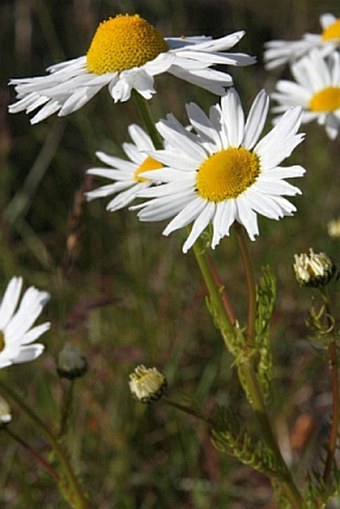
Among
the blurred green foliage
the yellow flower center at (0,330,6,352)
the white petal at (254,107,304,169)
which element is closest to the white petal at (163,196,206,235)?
the white petal at (254,107,304,169)

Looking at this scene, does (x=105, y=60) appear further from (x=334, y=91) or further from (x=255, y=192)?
(x=334, y=91)

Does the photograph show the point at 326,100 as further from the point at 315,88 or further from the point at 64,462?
the point at 64,462

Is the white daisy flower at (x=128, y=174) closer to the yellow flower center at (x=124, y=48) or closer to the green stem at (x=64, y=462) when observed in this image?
the yellow flower center at (x=124, y=48)

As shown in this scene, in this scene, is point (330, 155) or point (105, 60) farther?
point (330, 155)

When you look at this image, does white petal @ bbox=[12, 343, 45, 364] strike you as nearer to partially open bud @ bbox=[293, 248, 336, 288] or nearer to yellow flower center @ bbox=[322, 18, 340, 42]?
partially open bud @ bbox=[293, 248, 336, 288]

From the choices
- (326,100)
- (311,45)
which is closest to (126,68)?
(326,100)

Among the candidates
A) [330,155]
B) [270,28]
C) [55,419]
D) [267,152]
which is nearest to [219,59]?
[267,152]

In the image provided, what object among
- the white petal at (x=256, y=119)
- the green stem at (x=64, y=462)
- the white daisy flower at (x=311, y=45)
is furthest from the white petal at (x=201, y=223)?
the white daisy flower at (x=311, y=45)
